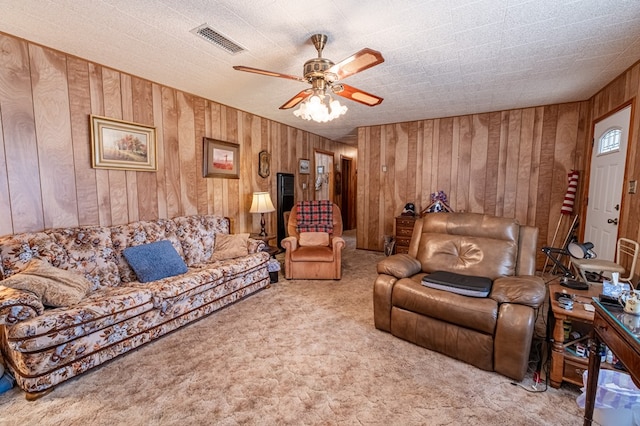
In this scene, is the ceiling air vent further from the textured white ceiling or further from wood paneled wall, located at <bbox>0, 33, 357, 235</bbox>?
wood paneled wall, located at <bbox>0, 33, 357, 235</bbox>

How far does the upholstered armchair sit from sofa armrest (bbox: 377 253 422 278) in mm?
1282

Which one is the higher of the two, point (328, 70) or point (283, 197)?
point (328, 70)

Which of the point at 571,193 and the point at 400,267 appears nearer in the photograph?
the point at 400,267

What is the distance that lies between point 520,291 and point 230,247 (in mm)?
2872

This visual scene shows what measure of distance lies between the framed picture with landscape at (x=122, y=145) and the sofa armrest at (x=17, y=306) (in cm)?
141

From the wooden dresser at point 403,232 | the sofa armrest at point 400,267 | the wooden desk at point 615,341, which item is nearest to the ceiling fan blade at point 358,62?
the sofa armrest at point 400,267

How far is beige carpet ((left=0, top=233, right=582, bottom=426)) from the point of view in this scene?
156 cm

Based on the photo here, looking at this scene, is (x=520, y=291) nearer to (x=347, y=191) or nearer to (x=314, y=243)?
(x=314, y=243)

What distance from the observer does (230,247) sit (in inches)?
133

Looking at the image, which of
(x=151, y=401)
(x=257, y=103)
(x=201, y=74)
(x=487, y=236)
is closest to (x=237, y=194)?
(x=257, y=103)

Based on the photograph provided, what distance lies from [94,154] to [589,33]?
14.3ft

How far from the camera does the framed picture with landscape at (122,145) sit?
2727 millimetres

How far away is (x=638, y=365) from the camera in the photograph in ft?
3.09

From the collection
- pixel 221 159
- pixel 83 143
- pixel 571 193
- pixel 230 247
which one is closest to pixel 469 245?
pixel 230 247
